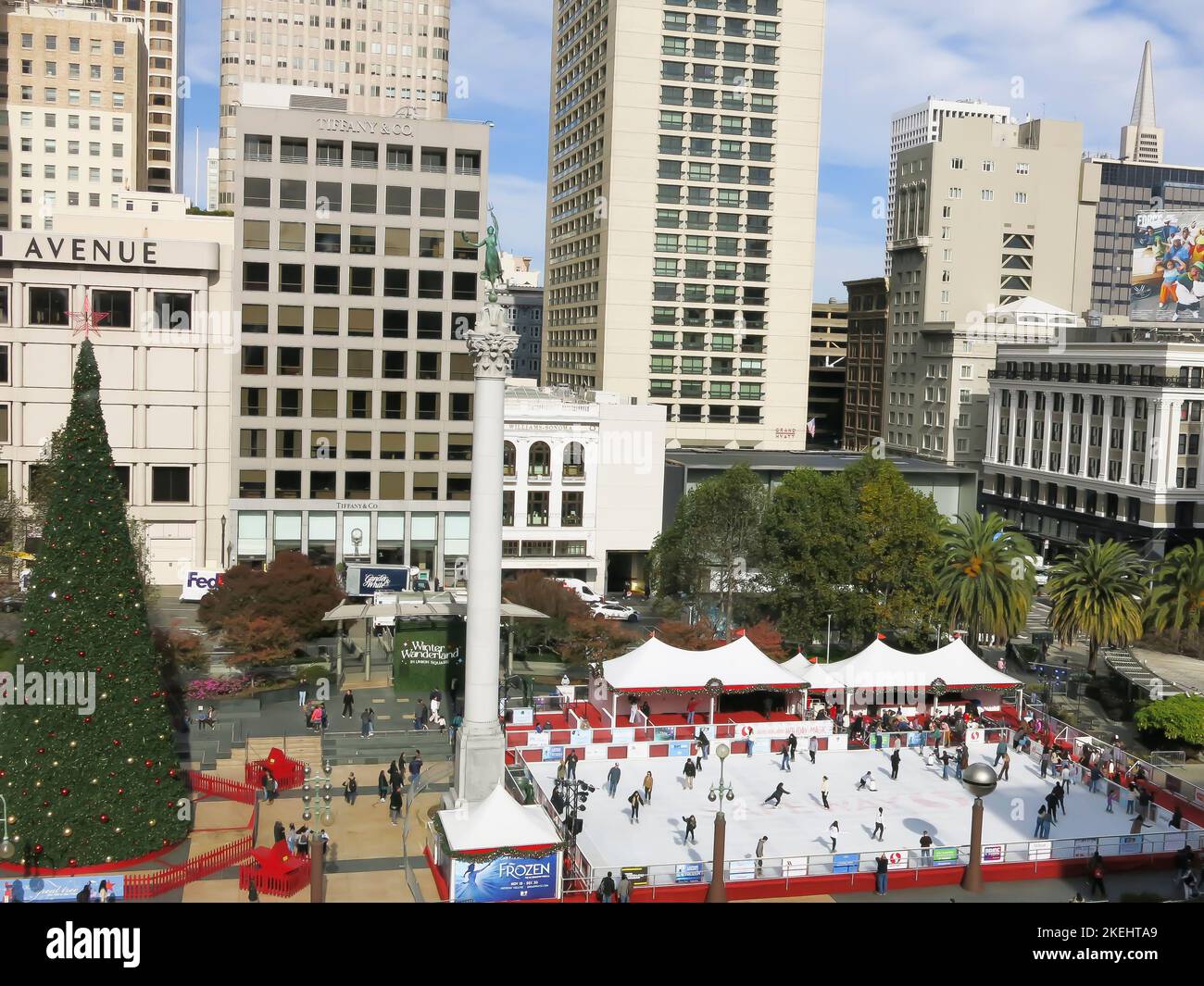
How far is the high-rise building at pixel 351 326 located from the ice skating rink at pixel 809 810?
118 ft

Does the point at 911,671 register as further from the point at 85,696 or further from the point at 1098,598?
the point at 85,696

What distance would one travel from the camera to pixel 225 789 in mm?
37500

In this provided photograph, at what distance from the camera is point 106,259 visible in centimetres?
6994

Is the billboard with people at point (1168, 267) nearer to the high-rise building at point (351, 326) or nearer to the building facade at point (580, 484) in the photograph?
the building facade at point (580, 484)

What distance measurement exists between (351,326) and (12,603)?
26138mm

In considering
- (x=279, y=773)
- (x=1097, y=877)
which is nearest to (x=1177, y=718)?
(x=1097, y=877)

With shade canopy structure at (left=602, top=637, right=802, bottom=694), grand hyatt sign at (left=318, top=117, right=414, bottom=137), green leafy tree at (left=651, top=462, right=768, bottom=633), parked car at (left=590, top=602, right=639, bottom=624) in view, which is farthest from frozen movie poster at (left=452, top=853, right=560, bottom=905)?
grand hyatt sign at (left=318, top=117, right=414, bottom=137)

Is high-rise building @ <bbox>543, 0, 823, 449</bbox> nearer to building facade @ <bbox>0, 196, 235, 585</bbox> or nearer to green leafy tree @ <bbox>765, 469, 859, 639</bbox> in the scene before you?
building facade @ <bbox>0, 196, 235, 585</bbox>

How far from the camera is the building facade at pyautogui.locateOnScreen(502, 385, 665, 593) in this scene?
244ft

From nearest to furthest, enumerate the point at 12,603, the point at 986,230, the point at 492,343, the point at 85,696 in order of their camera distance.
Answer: the point at 85,696 < the point at 492,343 < the point at 12,603 < the point at 986,230

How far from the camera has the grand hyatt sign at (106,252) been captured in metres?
68.4

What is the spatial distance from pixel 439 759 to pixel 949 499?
5439 cm

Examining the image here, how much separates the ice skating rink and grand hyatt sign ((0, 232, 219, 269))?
1737 inches

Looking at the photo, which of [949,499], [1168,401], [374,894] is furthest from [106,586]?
[1168,401]
